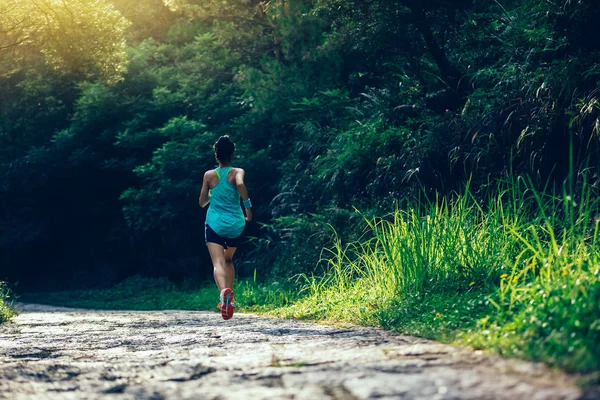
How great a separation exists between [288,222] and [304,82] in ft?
12.5

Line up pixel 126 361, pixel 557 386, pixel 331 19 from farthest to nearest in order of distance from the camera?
1. pixel 331 19
2. pixel 126 361
3. pixel 557 386

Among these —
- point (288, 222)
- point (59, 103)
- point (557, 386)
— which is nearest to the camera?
point (557, 386)

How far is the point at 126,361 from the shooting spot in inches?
179

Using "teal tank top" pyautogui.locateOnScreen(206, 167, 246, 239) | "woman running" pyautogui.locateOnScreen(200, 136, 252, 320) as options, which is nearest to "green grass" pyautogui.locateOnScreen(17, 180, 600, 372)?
"woman running" pyautogui.locateOnScreen(200, 136, 252, 320)

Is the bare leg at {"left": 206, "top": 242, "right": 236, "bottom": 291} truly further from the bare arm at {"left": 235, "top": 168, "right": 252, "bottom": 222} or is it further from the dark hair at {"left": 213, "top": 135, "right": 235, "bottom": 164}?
the dark hair at {"left": 213, "top": 135, "right": 235, "bottom": 164}

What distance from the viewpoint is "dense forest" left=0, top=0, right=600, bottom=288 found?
945 centimetres

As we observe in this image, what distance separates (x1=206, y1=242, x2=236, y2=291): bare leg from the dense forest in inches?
126

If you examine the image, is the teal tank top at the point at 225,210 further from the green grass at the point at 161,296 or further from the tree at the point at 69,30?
the tree at the point at 69,30

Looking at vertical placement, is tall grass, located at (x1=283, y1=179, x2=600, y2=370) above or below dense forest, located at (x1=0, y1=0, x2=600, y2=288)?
below

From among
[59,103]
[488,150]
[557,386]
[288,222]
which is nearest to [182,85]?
[59,103]

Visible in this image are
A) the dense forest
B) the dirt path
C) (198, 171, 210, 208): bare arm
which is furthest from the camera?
the dense forest

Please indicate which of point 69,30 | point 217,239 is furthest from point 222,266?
point 69,30

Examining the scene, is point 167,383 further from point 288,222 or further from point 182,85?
point 182,85

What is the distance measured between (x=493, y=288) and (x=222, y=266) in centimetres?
332
